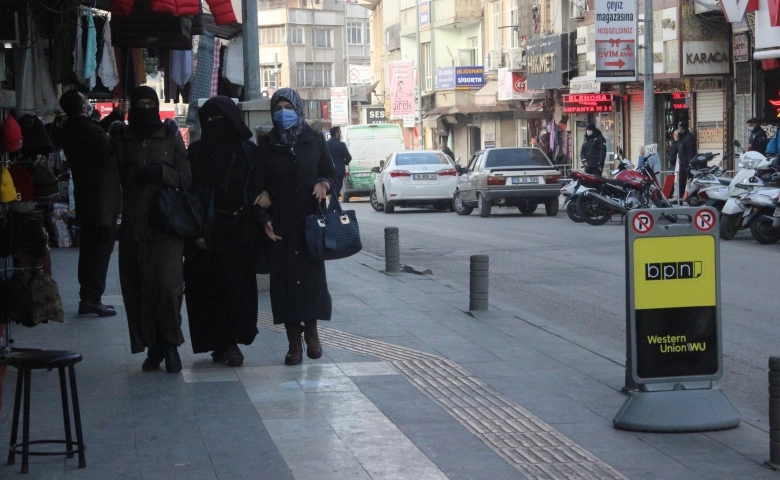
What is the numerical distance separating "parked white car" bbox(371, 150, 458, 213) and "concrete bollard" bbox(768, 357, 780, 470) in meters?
24.2

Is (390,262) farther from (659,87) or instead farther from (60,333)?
(659,87)

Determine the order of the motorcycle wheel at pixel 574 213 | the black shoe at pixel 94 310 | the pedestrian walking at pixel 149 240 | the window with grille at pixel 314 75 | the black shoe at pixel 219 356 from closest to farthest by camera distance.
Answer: the pedestrian walking at pixel 149 240, the black shoe at pixel 219 356, the black shoe at pixel 94 310, the motorcycle wheel at pixel 574 213, the window with grille at pixel 314 75

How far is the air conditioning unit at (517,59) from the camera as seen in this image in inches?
1757

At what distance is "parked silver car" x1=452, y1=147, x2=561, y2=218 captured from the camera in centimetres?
2659

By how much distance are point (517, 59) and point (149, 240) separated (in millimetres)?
38478

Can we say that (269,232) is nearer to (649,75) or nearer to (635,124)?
(649,75)

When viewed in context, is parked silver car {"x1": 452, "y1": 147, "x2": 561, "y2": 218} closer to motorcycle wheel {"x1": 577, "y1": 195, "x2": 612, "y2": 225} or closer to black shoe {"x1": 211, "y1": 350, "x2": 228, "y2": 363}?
motorcycle wheel {"x1": 577, "y1": 195, "x2": 612, "y2": 225}

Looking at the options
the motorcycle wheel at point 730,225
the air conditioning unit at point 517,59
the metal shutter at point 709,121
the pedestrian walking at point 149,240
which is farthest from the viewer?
the air conditioning unit at point 517,59

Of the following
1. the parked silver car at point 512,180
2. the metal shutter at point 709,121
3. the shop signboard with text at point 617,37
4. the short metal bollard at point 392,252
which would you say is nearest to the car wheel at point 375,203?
the parked silver car at point 512,180

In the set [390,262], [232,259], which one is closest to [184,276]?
[232,259]

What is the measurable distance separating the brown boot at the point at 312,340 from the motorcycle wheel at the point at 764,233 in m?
11.5

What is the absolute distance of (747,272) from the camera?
14.6 metres

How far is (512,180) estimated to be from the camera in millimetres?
26641

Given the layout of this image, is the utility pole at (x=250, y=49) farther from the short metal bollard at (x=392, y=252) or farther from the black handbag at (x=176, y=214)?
the black handbag at (x=176, y=214)
